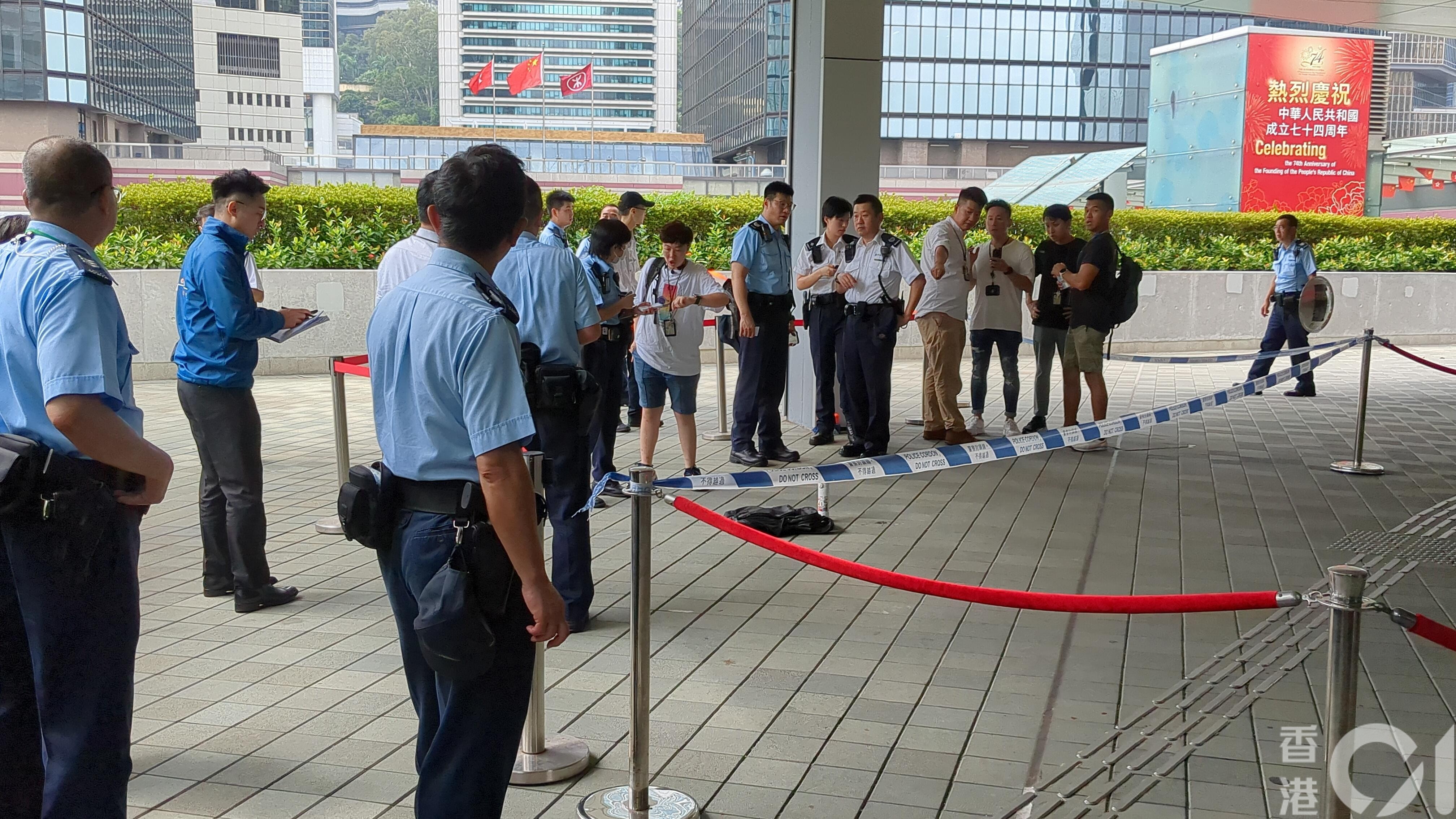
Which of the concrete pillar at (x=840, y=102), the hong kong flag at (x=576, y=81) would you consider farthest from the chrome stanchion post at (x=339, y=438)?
the hong kong flag at (x=576, y=81)

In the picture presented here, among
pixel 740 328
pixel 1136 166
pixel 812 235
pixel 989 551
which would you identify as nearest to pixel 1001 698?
pixel 989 551

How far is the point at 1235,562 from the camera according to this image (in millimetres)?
6012

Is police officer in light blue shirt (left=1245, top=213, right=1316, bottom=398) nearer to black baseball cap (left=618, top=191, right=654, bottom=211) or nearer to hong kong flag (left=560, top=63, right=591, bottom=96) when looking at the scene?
black baseball cap (left=618, top=191, right=654, bottom=211)

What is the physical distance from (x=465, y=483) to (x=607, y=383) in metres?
3.86

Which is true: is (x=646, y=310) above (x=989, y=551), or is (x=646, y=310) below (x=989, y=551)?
above

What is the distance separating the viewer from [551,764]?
11.5 feet

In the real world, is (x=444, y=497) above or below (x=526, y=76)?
below

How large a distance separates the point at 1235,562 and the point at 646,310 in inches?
143

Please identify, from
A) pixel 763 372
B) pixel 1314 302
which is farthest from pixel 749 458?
pixel 1314 302

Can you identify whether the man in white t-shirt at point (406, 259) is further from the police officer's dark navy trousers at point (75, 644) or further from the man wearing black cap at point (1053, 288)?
the man wearing black cap at point (1053, 288)

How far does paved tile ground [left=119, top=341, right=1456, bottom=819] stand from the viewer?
11.3 ft

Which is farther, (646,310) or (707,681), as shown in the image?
(646,310)

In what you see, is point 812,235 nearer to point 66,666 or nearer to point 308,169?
point 66,666

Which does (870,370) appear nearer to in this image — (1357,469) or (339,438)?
(1357,469)
